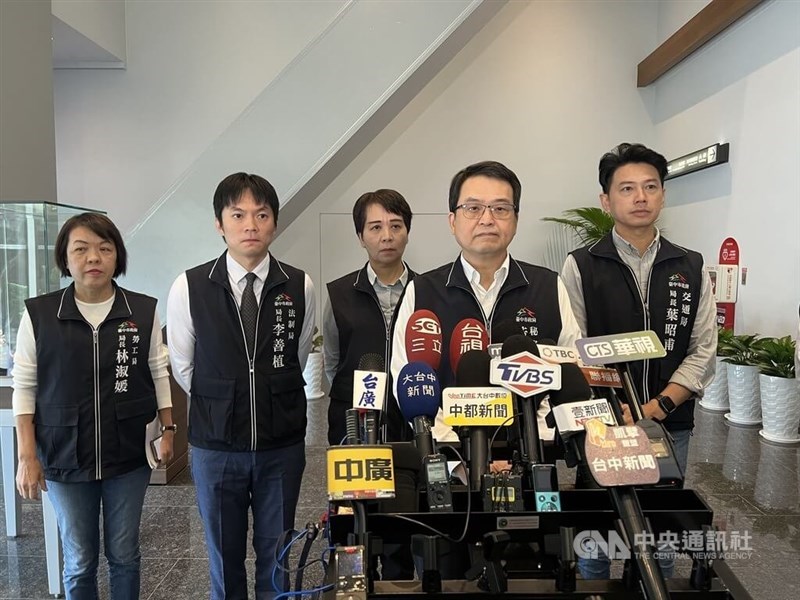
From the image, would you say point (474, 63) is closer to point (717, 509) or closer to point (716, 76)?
point (716, 76)

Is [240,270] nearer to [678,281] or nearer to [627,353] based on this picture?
[627,353]

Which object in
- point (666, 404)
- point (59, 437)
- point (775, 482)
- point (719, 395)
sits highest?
point (666, 404)

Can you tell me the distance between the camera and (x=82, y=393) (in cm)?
186

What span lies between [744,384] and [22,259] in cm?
Result: 480

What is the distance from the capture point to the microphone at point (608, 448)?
818 millimetres

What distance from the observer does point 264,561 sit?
1.99 metres

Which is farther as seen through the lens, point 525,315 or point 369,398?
point 525,315

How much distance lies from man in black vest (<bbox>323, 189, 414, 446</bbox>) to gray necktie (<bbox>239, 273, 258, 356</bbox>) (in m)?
0.41

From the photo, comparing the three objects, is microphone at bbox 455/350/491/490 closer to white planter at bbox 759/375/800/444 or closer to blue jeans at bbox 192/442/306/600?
blue jeans at bbox 192/442/306/600

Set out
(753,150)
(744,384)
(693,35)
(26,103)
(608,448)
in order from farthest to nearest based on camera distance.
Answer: (693,35)
(753,150)
(744,384)
(26,103)
(608,448)

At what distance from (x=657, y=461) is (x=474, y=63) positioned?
6.42 metres

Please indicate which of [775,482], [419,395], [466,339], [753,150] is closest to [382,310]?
[466,339]

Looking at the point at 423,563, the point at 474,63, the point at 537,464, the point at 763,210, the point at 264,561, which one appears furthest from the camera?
the point at 474,63

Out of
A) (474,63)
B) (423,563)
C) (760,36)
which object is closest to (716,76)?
(760,36)
